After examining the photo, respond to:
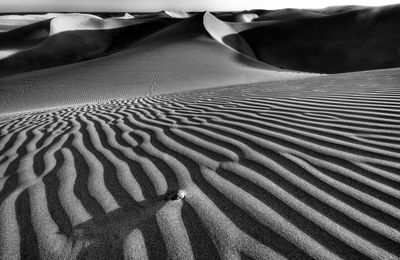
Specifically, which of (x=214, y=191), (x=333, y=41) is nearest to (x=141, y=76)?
(x=214, y=191)

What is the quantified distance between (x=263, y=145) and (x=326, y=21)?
89.4 feet

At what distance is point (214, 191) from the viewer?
85.7 inches

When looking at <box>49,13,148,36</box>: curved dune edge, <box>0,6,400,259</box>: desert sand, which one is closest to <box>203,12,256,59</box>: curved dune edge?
<box>49,13,148,36</box>: curved dune edge

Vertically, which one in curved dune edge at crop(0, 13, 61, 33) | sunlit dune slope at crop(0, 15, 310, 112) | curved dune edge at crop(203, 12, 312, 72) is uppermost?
curved dune edge at crop(203, 12, 312, 72)

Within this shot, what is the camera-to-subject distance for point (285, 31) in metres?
27.7

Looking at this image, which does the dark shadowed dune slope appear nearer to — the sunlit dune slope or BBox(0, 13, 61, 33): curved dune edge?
the sunlit dune slope

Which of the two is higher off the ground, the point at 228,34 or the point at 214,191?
the point at 214,191

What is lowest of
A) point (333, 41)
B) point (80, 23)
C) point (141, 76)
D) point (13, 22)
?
point (13, 22)

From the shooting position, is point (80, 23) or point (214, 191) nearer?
point (214, 191)

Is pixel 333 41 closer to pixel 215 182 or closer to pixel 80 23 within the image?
pixel 80 23

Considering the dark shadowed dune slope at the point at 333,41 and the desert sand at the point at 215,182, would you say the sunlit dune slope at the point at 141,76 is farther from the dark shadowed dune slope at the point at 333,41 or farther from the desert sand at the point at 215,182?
the desert sand at the point at 215,182

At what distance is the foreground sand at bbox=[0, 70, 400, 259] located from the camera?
1.66 metres

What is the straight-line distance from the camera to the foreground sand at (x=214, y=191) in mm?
1664

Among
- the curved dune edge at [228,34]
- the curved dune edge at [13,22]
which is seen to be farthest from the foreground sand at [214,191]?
the curved dune edge at [13,22]
